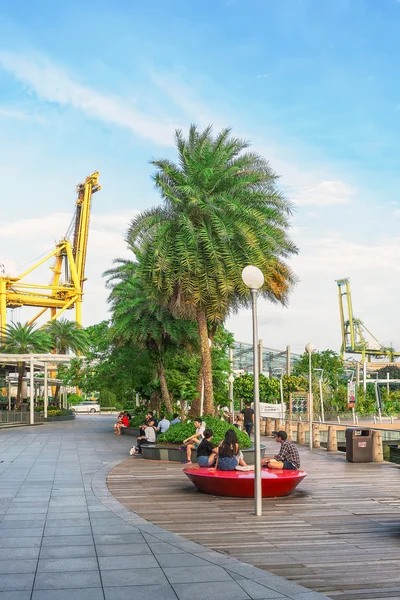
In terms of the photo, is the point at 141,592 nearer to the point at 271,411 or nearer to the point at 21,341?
the point at 271,411

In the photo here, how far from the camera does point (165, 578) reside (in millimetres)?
6590

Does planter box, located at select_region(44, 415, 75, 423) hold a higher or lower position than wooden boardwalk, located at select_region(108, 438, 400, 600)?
lower

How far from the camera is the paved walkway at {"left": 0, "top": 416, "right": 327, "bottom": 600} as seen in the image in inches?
242

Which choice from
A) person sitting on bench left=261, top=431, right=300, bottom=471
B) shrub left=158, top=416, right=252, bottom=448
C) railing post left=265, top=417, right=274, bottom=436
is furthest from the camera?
railing post left=265, top=417, right=274, bottom=436

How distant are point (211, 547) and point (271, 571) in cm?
126

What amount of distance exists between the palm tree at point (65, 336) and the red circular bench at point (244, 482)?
2296 inches

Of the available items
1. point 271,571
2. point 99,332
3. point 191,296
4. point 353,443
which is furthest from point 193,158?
point 99,332

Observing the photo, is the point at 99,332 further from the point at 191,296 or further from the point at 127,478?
the point at 127,478

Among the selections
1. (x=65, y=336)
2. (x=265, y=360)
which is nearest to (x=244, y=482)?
(x=65, y=336)

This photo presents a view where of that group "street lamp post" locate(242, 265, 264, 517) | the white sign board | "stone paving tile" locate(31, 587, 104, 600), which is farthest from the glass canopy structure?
"stone paving tile" locate(31, 587, 104, 600)

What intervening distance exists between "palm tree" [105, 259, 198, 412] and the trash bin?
10.7 meters

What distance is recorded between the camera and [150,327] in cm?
2911

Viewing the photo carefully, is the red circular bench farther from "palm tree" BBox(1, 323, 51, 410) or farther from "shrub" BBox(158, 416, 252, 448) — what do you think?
"palm tree" BBox(1, 323, 51, 410)

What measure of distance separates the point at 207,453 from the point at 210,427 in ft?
16.0
